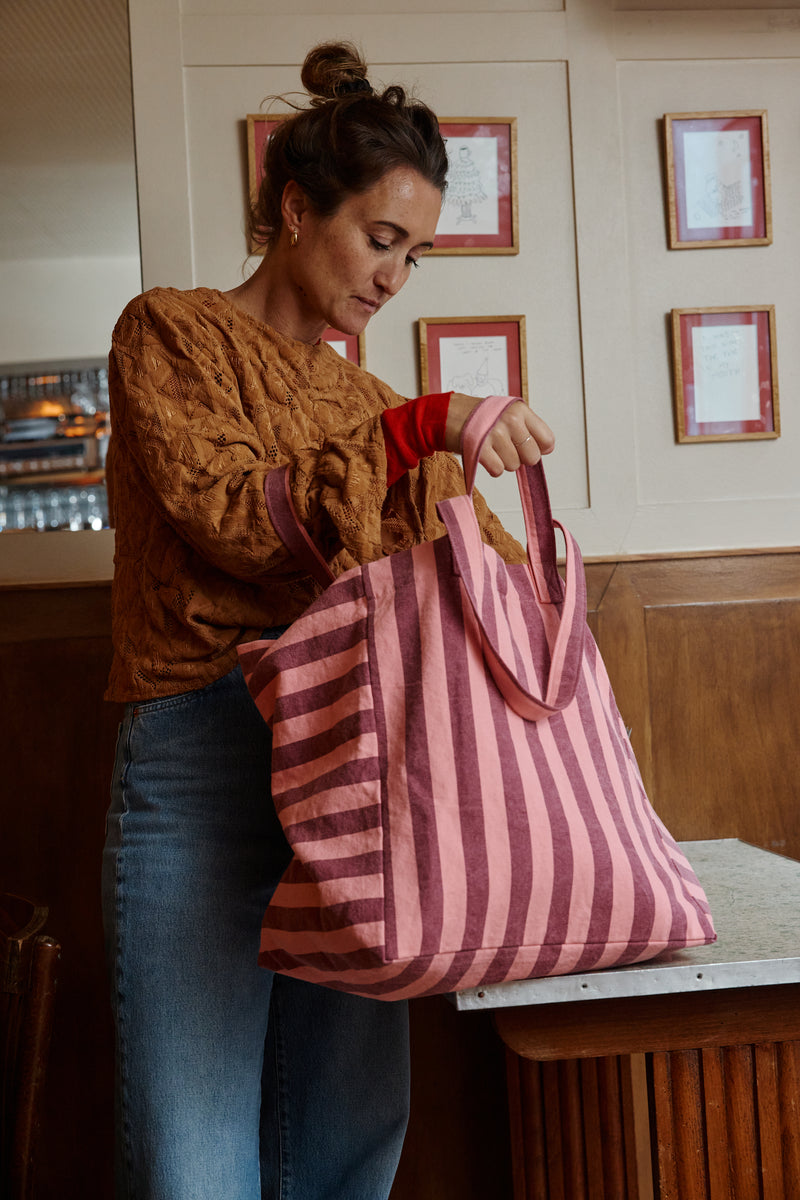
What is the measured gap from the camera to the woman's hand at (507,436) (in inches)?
32.2

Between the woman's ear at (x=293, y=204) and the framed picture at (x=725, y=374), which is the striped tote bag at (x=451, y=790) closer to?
the woman's ear at (x=293, y=204)

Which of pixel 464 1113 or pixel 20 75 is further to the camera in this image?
pixel 20 75

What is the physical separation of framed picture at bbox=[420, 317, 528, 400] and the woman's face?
55 cm

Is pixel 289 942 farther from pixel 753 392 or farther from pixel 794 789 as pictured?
pixel 753 392

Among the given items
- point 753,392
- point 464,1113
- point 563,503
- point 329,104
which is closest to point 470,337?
point 563,503

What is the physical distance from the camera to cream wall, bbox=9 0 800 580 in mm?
1585

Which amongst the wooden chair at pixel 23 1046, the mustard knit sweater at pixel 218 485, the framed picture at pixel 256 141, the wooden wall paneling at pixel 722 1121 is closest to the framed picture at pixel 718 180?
the framed picture at pixel 256 141

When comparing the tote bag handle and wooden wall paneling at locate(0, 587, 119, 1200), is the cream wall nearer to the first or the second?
wooden wall paneling at locate(0, 587, 119, 1200)

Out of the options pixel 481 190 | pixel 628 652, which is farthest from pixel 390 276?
pixel 628 652

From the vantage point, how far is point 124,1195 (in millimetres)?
896

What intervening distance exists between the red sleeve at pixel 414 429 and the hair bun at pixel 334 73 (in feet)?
1.45

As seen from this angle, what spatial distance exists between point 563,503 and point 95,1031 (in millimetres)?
1083

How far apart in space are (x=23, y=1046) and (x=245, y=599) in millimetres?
570

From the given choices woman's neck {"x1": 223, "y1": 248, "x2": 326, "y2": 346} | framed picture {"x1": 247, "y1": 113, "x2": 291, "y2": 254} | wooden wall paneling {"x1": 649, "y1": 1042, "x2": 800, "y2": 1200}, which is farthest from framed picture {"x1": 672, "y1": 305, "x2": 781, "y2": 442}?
wooden wall paneling {"x1": 649, "y1": 1042, "x2": 800, "y2": 1200}
